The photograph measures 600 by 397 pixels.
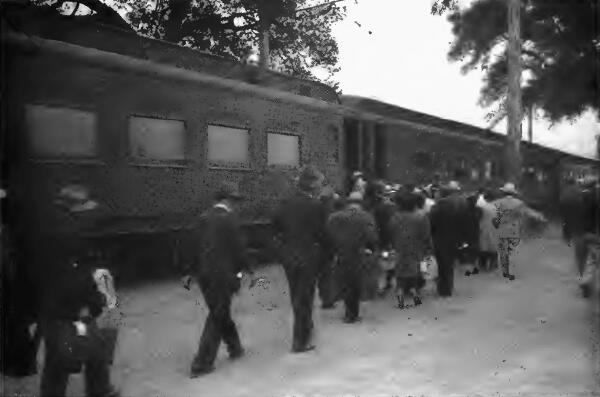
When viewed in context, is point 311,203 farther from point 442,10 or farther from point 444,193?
point 442,10

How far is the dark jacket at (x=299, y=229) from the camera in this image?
600cm

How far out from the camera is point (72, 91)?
297 inches

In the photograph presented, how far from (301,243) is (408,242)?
269cm

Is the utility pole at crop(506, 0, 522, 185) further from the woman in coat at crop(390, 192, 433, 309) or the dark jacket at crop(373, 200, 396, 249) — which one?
the woman in coat at crop(390, 192, 433, 309)

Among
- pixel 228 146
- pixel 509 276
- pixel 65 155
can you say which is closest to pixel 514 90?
pixel 509 276

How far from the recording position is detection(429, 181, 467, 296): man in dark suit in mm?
9000

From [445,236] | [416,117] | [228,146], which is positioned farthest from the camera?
[416,117]

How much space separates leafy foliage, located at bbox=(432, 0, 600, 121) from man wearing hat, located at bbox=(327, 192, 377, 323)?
18.7 metres

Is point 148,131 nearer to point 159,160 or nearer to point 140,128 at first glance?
point 140,128

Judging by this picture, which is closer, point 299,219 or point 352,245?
point 299,219

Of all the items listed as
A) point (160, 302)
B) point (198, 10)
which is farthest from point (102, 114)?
point (198, 10)

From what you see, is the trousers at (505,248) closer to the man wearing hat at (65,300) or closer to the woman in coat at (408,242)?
the woman in coat at (408,242)

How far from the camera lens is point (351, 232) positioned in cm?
754

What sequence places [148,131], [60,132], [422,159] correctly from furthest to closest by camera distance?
[422,159]
[148,131]
[60,132]
